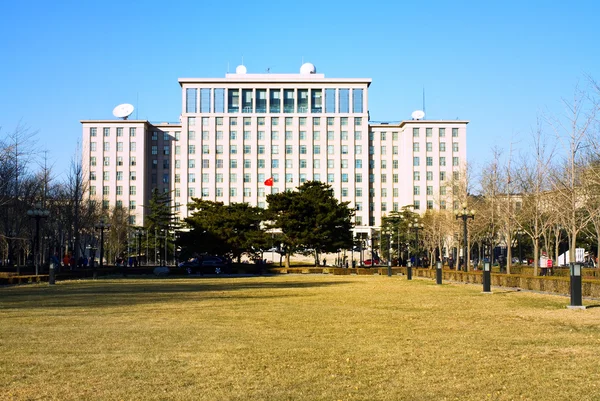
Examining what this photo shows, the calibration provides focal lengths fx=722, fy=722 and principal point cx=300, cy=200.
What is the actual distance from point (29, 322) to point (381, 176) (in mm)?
123383

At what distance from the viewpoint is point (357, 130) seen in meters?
132

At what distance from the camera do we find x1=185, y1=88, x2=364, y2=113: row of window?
429ft

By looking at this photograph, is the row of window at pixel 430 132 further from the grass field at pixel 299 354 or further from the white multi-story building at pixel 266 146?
the grass field at pixel 299 354

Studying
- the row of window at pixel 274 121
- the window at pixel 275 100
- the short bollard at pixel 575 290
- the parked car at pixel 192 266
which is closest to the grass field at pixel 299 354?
the short bollard at pixel 575 290

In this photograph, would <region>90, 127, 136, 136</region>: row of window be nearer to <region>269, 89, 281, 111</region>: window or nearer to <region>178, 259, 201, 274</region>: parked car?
<region>269, 89, 281, 111</region>: window

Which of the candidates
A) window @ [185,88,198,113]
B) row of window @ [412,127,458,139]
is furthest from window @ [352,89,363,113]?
window @ [185,88,198,113]

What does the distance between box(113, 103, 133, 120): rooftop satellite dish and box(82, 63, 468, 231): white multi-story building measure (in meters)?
1.67

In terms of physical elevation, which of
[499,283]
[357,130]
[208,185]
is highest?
[357,130]

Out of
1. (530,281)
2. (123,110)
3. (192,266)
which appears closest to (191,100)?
(123,110)

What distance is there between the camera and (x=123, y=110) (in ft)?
433

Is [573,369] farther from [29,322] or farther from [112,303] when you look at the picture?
[112,303]

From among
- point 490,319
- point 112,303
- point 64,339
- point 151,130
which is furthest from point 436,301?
point 151,130

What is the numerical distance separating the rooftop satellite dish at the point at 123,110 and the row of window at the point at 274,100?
34.8 ft

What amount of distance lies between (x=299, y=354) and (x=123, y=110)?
416 feet
